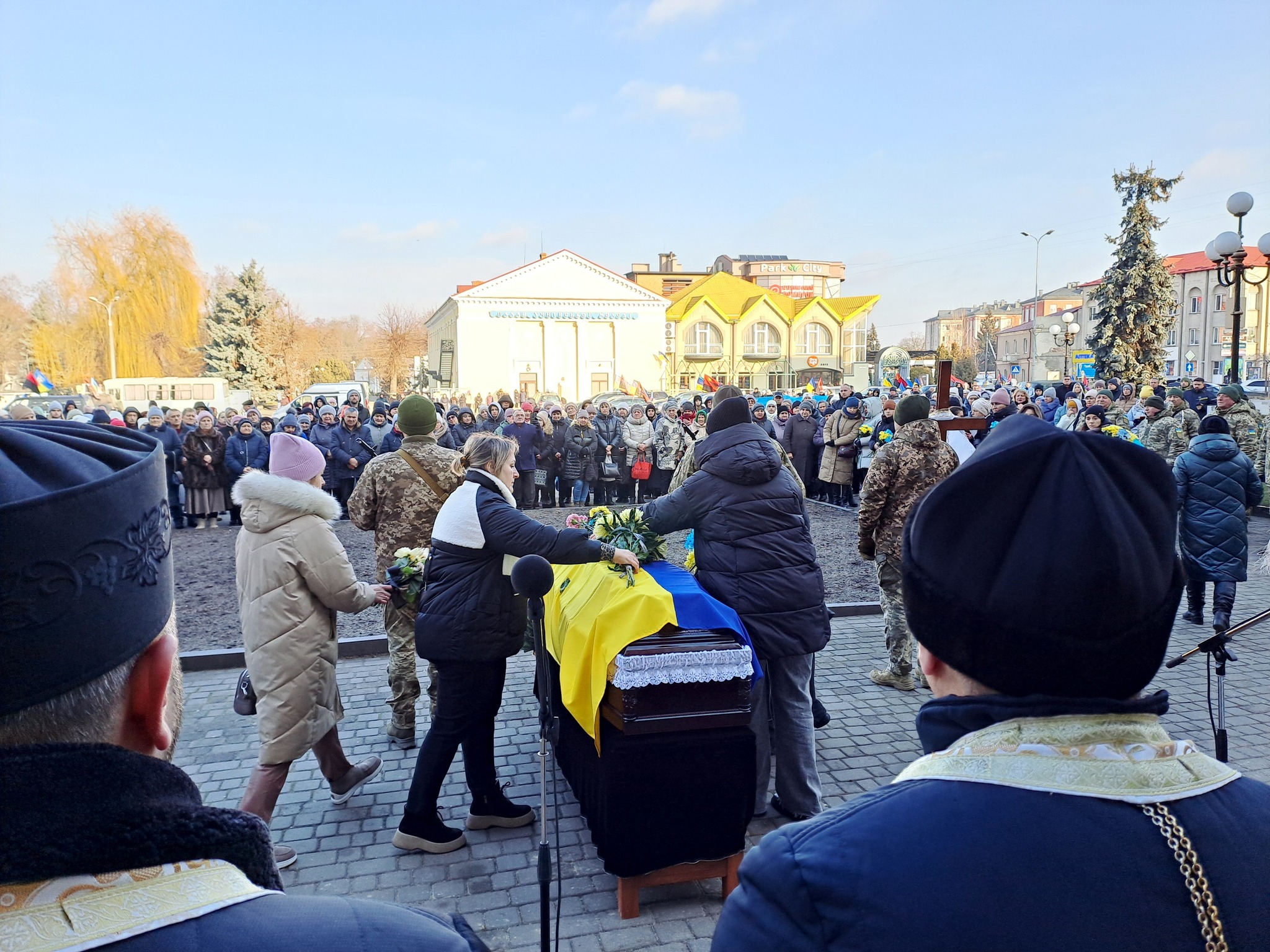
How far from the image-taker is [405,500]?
6.14 metres

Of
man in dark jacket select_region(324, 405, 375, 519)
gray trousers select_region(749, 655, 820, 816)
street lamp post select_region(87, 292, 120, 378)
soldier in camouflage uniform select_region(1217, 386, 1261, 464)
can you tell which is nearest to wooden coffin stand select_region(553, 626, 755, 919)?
gray trousers select_region(749, 655, 820, 816)

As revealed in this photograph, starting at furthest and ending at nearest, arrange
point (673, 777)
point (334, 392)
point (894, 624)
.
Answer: point (334, 392) < point (894, 624) < point (673, 777)

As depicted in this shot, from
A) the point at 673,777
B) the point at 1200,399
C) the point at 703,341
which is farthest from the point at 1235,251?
the point at 703,341

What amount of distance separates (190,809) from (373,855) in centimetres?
399

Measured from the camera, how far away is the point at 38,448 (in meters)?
1.08

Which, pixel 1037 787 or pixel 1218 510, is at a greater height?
pixel 1037 787

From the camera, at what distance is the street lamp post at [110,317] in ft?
138

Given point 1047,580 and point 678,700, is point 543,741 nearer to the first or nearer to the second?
point 678,700

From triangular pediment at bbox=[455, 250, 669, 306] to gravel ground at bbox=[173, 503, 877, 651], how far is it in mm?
44451

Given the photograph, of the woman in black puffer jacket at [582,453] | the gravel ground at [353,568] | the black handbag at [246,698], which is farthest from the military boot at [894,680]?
the woman in black puffer jacket at [582,453]

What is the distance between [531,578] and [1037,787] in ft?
8.07

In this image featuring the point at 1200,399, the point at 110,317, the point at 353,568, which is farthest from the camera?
the point at 110,317

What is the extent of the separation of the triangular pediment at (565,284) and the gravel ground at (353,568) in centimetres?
4445

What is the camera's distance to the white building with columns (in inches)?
2281
